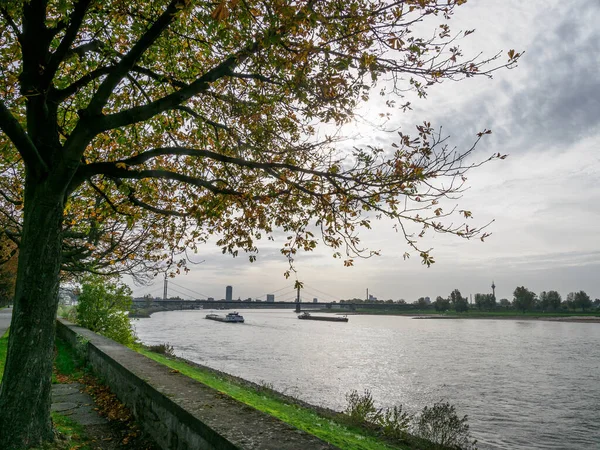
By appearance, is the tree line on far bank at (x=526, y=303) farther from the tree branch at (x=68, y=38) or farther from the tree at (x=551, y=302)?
the tree branch at (x=68, y=38)

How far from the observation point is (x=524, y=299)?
12619 cm

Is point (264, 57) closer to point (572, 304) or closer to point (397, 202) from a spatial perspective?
point (397, 202)

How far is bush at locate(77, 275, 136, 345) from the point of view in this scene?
17.5m

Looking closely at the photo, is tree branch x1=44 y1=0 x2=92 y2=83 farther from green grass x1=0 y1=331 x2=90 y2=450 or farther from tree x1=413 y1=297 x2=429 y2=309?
tree x1=413 y1=297 x2=429 y2=309

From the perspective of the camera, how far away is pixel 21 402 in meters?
5.12

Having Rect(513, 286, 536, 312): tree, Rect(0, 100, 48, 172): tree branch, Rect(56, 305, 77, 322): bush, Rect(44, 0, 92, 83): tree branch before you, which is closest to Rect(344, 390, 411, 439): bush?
Rect(0, 100, 48, 172): tree branch

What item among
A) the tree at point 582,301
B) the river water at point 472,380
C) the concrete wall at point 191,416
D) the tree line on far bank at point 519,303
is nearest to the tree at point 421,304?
the tree line on far bank at point 519,303

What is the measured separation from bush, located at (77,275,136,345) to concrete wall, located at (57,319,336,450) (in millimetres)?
10417

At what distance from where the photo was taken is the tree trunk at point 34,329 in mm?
5113

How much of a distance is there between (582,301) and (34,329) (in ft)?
520

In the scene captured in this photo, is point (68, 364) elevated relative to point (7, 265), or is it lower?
lower

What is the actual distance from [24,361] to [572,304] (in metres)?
160

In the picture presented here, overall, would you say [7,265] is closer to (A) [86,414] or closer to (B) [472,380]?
(A) [86,414]

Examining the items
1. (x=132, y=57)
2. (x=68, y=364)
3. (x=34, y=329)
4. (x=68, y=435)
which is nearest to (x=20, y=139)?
(x=132, y=57)
